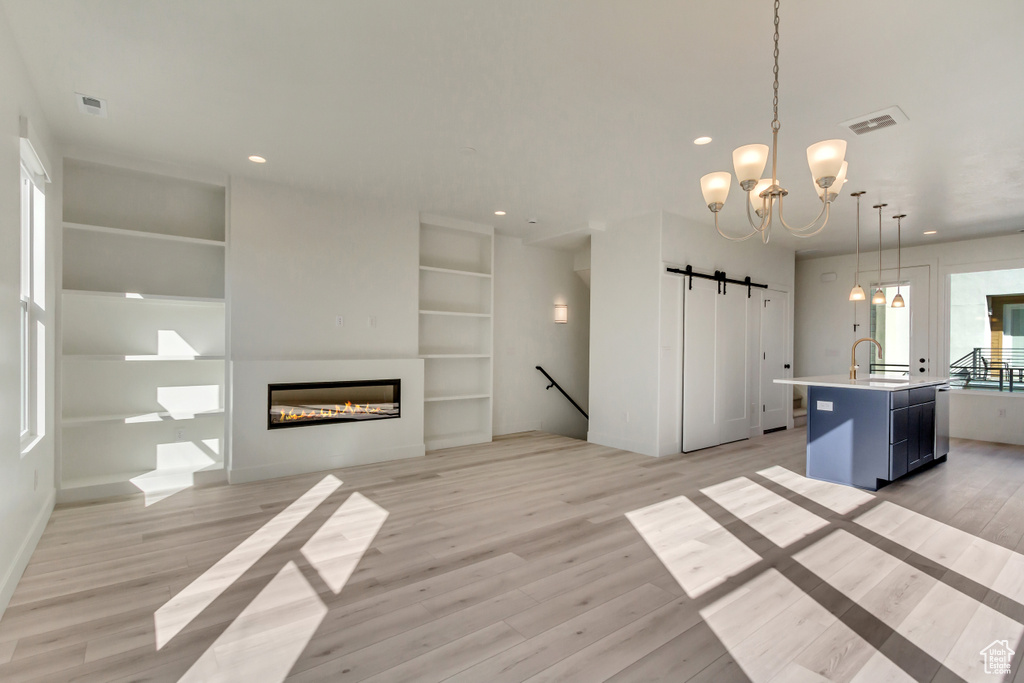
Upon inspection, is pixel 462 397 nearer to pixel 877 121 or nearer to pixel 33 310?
pixel 33 310

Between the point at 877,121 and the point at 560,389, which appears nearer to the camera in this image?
the point at 877,121

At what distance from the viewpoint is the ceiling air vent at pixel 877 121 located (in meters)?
3.09

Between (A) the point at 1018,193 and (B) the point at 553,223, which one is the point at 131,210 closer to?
(B) the point at 553,223

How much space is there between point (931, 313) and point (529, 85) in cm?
737

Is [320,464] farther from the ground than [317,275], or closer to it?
closer to it

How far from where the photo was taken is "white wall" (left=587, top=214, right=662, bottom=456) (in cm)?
566

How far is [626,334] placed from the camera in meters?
5.97

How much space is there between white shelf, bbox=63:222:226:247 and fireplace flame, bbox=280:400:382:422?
1660 mm

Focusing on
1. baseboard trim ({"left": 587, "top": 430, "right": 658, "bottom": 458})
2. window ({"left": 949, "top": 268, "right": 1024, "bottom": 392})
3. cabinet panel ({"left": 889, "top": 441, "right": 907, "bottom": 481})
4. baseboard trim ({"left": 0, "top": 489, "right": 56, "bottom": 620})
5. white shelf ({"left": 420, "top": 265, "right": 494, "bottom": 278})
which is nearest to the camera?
baseboard trim ({"left": 0, "top": 489, "right": 56, "bottom": 620})

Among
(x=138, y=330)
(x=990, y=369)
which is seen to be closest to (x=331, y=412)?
(x=138, y=330)

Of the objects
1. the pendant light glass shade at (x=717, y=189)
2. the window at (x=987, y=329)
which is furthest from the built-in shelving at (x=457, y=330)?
the window at (x=987, y=329)

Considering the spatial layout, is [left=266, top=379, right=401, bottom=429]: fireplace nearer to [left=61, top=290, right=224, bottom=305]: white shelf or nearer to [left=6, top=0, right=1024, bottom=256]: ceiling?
[left=61, top=290, right=224, bottom=305]: white shelf

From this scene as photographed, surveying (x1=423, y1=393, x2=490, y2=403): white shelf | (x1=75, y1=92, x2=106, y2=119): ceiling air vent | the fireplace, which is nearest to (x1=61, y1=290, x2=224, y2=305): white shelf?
the fireplace

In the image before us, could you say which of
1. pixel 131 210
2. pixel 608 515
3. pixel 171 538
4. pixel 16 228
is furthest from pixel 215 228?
pixel 608 515
